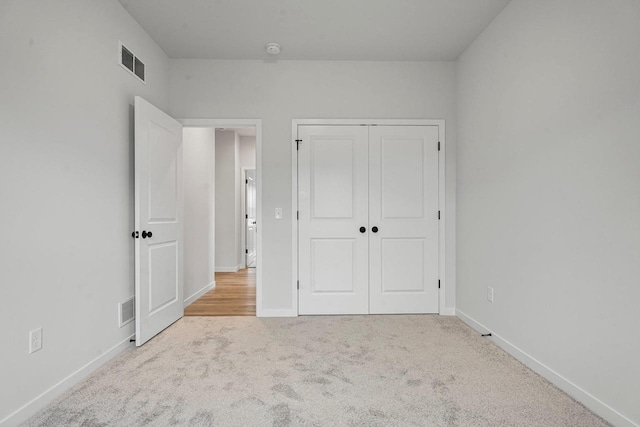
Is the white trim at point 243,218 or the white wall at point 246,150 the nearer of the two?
the white trim at point 243,218

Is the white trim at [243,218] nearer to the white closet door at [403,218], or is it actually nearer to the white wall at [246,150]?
the white wall at [246,150]

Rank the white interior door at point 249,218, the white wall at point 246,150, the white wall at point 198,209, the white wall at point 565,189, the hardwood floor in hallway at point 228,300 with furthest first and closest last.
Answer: the white interior door at point 249,218
the white wall at point 246,150
the white wall at point 198,209
the hardwood floor in hallway at point 228,300
the white wall at point 565,189

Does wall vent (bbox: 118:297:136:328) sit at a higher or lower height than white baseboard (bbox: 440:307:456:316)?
higher

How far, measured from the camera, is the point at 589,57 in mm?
1861

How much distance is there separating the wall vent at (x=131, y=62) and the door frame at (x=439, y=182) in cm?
144

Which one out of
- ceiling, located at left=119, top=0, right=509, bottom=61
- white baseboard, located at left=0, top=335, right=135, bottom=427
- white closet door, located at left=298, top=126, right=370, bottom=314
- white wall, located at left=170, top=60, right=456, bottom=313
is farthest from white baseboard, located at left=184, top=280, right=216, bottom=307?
ceiling, located at left=119, top=0, right=509, bottom=61

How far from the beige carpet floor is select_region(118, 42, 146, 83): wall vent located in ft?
7.48

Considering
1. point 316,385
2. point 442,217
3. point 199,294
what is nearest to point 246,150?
point 199,294

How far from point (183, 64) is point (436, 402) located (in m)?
3.75

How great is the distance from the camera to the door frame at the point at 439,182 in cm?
351

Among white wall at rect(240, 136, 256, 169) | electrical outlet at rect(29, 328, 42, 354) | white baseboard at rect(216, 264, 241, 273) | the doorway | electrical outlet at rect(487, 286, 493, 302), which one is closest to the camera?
electrical outlet at rect(29, 328, 42, 354)

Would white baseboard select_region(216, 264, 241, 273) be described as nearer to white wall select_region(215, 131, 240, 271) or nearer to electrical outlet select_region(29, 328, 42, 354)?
white wall select_region(215, 131, 240, 271)

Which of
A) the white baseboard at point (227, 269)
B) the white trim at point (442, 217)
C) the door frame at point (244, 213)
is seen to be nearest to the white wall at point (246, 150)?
the door frame at point (244, 213)

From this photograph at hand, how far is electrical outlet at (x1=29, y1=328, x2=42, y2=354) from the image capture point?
5.83 ft
